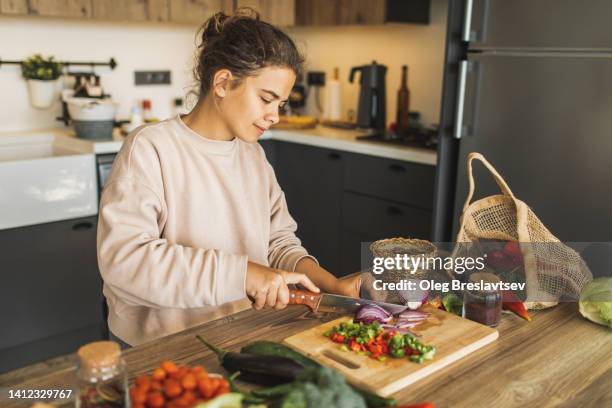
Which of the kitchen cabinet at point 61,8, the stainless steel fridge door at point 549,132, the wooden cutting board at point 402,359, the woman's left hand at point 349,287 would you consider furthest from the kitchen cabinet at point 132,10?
the wooden cutting board at point 402,359

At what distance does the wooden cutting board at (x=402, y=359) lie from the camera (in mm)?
943

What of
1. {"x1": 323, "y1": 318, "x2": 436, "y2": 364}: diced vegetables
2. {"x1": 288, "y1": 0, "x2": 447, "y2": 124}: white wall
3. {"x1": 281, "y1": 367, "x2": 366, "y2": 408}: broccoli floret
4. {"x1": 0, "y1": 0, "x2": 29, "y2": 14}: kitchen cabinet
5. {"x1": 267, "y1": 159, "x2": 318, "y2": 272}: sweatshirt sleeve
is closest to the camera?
{"x1": 281, "y1": 367, "x2": 366, "y2": 408}: broccoli floret

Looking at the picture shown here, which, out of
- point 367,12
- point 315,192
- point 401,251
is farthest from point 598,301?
point 367,12

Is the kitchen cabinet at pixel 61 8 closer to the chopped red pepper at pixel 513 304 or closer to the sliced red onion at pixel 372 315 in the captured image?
the sliced red onion at pixel 372 315

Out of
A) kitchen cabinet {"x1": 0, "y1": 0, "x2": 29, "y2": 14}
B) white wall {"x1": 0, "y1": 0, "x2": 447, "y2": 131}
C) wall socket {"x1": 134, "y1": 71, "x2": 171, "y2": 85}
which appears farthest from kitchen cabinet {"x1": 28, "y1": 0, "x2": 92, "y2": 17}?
wall socket {"x1": 134, "y1": 71, "x2": 171, "y2": 85}

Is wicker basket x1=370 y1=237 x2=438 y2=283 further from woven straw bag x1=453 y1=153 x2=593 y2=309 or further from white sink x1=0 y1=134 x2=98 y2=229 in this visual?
white sink x1=0 y1=134 x2=98 y2=229

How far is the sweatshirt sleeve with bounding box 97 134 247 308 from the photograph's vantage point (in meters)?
1.15

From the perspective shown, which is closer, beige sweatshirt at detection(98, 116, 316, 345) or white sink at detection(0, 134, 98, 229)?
beige sweatshirt at detection(98, 116, 316, 345)

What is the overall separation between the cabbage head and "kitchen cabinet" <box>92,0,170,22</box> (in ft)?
7.98

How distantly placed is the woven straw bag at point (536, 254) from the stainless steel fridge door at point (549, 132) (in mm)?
960

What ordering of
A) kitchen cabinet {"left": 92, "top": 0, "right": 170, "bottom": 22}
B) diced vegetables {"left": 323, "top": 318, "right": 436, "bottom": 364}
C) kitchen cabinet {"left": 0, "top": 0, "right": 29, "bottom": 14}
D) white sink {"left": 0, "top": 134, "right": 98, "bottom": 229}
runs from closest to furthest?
diced vegetables {"left": 323, "top": 318, "right": 436, "bottom": 364}, white sink {"left": 0, "top": 134, "right": 98, "bottom": 229}, kitchen cabinet {"left": 0, "top": 0, "right": 29, "bottom": 14}, kitchen cabinet {"left": 92, "top": 0, "right": 170, "bottom": 22}

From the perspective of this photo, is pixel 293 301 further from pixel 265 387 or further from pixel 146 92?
pixel 146 92

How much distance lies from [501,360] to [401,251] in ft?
0.92

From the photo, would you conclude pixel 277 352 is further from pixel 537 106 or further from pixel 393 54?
pixel 393 54
